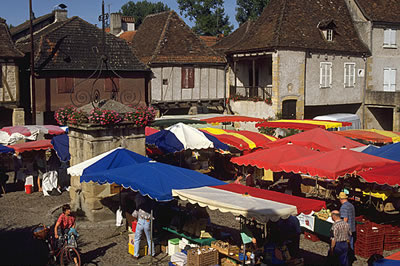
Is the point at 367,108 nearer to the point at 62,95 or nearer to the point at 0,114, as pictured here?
the point at 62,95

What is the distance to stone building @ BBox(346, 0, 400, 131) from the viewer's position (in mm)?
28734

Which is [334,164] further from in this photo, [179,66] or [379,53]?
[379,53]

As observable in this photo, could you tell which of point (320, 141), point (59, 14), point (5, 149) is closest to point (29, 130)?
point (5, 149)

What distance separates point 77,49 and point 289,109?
11.6 meters

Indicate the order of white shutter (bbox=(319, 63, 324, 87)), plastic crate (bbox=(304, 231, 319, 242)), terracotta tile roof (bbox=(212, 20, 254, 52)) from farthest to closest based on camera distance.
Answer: terracotta tile roof (bbox=(212, 20, 254, 52)) → white shutter (bbox=(319, 63, 324, 87)) → plastic crate (bbox=(304, 231, 319, 242))

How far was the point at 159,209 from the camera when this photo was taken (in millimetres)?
10461

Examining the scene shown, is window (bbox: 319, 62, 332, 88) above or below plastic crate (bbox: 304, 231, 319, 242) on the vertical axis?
above

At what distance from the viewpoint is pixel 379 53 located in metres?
29.3

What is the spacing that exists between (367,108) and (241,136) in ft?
52.4

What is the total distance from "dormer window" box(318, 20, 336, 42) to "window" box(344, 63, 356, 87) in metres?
1.99

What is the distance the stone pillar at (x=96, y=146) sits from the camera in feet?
38.3

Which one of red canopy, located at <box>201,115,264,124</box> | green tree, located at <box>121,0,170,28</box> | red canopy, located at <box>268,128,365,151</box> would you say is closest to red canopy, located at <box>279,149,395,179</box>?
red canopy, located at <box>268,128,365,151</box>

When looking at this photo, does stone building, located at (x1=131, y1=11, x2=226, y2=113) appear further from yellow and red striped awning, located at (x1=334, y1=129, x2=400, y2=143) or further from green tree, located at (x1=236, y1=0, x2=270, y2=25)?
green tree, located at (x1=236, y1=0, x2=270, y2=25)

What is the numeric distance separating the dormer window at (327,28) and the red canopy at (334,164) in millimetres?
16930
